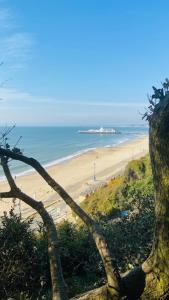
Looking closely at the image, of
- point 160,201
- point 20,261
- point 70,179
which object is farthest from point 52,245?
point 70,179

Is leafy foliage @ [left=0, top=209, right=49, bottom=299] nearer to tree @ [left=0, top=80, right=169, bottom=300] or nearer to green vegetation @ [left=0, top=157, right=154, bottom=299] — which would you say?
green vegetation @ [left=0, top=157, right=154, bottom=299]

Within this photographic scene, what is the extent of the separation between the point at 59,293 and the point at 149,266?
2.45 ft

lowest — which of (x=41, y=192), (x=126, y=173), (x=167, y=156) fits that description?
(x=41, y=192)

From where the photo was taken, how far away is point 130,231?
871 cm

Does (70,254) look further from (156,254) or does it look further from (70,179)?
(70,179)

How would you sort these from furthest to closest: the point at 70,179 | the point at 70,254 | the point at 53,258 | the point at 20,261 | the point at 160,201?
the point at 70,179
the point at 70,254
the point at 20,261
the point at 53,258
the point at 160,201

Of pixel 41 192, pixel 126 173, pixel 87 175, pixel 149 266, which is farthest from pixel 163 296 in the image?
pixel 87 175

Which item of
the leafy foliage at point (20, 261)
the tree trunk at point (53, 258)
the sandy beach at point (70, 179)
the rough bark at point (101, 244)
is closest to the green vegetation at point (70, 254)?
the leafy foliage at point (20, 261)

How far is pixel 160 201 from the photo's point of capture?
3.22 meters

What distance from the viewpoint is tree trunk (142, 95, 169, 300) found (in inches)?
123

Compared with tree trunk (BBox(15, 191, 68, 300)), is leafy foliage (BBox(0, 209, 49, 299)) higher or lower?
lower

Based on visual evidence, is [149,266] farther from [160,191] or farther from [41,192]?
[41,192]

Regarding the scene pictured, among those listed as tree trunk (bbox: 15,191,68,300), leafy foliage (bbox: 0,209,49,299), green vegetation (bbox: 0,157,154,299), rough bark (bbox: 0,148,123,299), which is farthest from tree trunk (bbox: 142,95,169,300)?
leafy foliage (bbox: 0,209,49,299)

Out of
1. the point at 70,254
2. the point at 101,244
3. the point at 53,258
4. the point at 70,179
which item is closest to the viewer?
the point at 101,244
